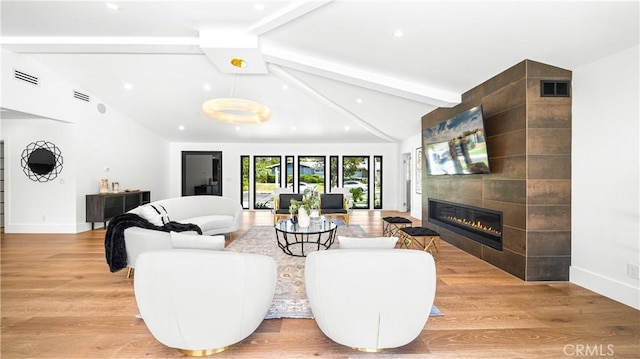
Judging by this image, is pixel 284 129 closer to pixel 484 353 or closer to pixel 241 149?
pixel 241 149

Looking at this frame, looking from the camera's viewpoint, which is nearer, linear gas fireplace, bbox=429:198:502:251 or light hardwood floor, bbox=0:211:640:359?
light hardwood floor, bbox=0:211:640:359

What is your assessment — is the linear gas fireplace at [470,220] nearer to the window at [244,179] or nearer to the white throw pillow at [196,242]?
the white throw pillow at [196,242]

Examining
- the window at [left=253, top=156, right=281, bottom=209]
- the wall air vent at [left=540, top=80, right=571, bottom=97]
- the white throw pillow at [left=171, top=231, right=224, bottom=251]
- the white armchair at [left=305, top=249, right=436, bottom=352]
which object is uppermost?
the wall air vent at [left=540, top=80, right=571, bottom=97]

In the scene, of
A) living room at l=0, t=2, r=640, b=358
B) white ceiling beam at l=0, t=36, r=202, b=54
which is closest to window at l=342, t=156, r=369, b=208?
living room at l=0, t=2, r=640, b=358

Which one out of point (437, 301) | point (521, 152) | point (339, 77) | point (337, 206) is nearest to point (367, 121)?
point (337, 206)

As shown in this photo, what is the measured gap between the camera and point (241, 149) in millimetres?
10164

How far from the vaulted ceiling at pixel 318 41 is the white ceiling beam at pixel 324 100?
0.06m

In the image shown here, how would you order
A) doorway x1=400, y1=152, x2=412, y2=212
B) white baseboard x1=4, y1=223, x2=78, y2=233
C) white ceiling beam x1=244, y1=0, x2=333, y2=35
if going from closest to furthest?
1. white ceiling beam x1=244, y1=0, x2=333, y2=35
2. white baseboard x1=4, y1=223, x2=78, y2=233
3. doorway x1=400, y1=152, x2=412, y2=212

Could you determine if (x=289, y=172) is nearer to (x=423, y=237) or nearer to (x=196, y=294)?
(x=423, y=237)

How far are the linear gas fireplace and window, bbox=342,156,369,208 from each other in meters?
4.27

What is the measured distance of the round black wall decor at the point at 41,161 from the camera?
6062mm

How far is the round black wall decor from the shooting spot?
19.9 feet

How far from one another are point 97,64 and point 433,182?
Answer: 7257mm

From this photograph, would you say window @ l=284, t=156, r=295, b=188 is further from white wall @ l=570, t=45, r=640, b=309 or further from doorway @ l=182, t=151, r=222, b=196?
white wall @ l=570, t=45, r=640, b=309
